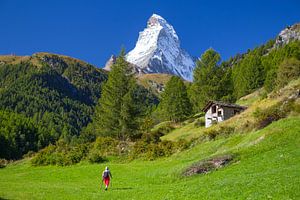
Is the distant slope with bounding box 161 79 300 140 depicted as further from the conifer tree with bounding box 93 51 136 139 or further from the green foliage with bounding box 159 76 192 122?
the green foliage with bounding box 159 76 192 122

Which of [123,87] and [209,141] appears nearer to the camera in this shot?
[209,141]

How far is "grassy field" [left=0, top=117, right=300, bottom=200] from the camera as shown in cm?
2072

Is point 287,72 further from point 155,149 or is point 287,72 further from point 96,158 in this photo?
point 96,158

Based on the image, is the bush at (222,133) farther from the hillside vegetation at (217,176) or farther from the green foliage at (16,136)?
the green foliage at (16,136)

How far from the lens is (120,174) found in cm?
4119

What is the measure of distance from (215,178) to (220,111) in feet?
152

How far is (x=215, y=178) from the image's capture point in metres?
27.2

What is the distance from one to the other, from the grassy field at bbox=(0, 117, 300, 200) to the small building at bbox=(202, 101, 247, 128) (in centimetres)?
2500

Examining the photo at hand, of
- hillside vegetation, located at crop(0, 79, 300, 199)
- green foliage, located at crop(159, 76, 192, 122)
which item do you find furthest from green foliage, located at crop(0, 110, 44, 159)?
hillside vegetation, located at crop(0, 79, 300, 199)

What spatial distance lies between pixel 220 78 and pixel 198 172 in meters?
62.5


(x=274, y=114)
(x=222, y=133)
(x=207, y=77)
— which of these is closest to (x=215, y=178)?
(x=274, y=114)

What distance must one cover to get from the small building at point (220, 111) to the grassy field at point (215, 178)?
2500 cm

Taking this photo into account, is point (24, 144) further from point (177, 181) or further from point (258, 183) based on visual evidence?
point (258, 183)

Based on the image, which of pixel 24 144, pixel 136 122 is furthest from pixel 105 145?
pixel 24 144
